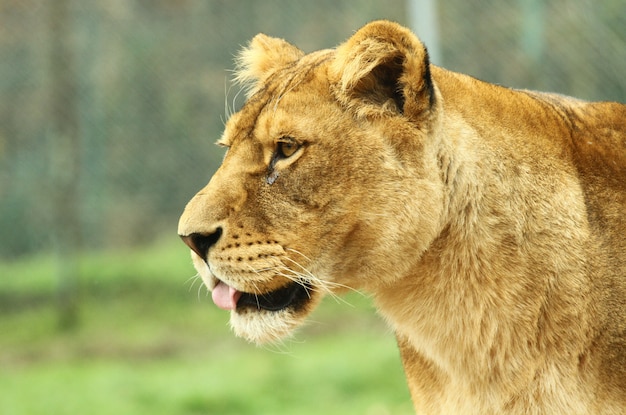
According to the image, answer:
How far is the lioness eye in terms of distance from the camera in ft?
10.3

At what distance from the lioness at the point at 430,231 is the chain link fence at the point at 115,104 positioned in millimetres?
5502

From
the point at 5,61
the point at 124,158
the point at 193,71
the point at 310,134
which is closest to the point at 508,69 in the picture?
the point at 193,71

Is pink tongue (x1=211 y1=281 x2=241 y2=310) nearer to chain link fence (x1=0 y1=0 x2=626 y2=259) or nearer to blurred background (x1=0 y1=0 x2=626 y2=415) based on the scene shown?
blurred background (x1=0 y1=0 x2=626 y2=415)

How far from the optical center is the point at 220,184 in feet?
10.5

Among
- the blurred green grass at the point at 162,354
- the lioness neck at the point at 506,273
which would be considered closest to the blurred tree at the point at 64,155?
the blurred green grass at the point at 162,354

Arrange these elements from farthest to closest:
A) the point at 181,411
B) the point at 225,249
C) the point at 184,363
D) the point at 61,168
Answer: the point at 61,168
the point at 184,363
the point at 181,411
the point at 225,249

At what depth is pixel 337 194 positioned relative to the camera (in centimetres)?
308

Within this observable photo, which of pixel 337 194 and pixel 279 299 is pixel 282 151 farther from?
pixel 279 299

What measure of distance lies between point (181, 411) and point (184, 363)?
1.36m

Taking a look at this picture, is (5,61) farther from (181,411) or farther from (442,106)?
(442,106)

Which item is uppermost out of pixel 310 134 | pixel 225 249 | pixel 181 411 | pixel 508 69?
pixel 310 134

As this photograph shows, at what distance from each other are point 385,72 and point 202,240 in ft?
2.45

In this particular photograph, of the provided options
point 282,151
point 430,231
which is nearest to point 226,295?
point 282,151

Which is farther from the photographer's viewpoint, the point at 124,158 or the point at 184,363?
the point at 124,158
